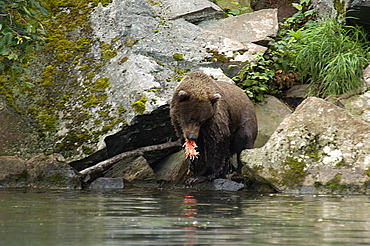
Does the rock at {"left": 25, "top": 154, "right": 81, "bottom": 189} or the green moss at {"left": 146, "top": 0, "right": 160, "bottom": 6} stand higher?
the green moss at {"left": 146, "top": 0, "right": 160, "bottom": 6}

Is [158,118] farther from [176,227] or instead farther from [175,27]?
[176,227]

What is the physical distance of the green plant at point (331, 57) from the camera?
9.76 m

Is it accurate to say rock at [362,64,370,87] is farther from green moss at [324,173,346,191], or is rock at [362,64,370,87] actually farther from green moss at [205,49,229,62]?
green moss at [324,173,346,191]

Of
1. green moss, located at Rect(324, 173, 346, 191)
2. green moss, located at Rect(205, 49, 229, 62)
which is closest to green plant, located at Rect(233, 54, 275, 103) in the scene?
green moss, located at Rect(205, 49, 229, 62)

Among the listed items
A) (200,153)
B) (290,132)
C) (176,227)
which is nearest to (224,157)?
(200,153)

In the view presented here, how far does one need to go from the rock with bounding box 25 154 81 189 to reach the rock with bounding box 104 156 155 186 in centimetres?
81

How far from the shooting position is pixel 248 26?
35.9 feet

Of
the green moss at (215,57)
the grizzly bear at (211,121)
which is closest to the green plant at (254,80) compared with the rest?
the green moss at (215,57)

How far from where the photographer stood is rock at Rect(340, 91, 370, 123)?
29.9ft

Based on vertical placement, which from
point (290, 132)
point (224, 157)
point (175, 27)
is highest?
point (175, 27)

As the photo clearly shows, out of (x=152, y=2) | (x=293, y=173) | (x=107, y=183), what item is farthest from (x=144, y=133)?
(x=152, y=2)

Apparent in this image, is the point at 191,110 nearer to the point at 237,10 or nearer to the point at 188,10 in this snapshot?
the point at 188,10

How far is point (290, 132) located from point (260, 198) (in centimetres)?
162

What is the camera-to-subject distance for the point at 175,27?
33.8ft
